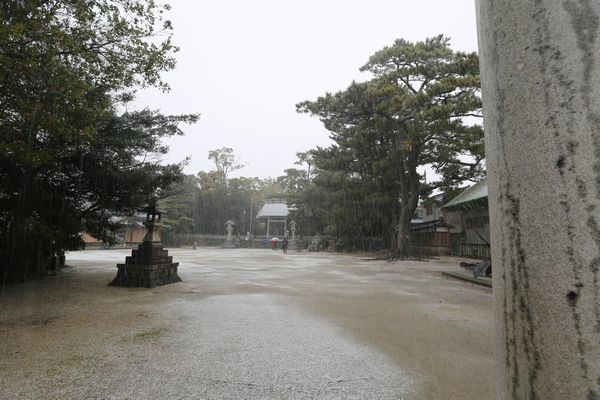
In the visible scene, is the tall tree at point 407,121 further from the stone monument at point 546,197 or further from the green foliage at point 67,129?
the stone monument at point 546,197

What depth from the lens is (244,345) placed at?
11.6 feet

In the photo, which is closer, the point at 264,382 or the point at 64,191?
the point at 264,382

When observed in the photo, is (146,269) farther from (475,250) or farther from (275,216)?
(275,216)

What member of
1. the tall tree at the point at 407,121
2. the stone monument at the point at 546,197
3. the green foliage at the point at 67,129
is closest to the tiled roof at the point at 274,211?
the tall tree at the point at 407,121

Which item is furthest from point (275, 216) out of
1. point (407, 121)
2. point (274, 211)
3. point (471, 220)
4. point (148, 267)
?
point (148, 267)

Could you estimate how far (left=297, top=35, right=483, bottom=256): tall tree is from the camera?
12.5 metres

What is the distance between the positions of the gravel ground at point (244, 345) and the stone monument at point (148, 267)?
86 cm

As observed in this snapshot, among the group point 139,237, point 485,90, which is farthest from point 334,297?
point 139,237

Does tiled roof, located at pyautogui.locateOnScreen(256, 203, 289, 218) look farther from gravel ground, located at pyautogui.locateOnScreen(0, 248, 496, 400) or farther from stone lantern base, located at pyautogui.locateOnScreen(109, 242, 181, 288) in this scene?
gravel ground, located at pyautogui.locateOnScreen(0, 248, 496, 400)

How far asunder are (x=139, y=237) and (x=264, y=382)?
33.5m

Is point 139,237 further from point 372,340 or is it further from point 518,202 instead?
point 518,202

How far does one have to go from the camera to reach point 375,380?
2719 mm

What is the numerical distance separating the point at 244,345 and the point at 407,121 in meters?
14.8

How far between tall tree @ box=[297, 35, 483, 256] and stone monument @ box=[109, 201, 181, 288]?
9.62 metres
